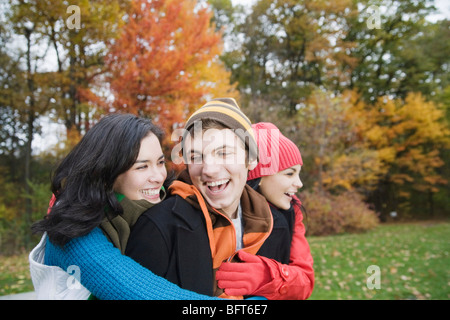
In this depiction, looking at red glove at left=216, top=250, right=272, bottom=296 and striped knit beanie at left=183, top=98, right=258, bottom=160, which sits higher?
striped knit beanie at left=183, top=98, right=258, bottom=160

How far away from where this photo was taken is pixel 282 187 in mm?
2057

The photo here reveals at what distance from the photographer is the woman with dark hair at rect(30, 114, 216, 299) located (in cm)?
133

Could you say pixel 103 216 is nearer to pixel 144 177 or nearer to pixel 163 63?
pixel 144 177

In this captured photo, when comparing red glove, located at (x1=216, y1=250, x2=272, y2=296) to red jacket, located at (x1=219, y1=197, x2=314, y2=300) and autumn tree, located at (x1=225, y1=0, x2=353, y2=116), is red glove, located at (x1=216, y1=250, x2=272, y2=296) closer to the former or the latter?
red jacket, located at (x1=219, y1=197, x2=314, y2=300)

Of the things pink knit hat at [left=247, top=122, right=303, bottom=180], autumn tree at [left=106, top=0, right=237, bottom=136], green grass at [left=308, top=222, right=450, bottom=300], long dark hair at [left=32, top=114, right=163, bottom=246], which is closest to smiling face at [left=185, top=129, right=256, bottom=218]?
long dark hair at [left=32, top=114, right=163, bottom=246]

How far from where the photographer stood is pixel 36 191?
9.92 metres

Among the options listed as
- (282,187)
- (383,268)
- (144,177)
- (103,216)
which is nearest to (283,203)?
(282,187)

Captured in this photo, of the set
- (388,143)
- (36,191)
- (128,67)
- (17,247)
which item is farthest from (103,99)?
(388,143)

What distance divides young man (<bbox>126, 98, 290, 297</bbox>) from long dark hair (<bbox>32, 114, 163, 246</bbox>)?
0.21 metres

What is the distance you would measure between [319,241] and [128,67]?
757 centimetres

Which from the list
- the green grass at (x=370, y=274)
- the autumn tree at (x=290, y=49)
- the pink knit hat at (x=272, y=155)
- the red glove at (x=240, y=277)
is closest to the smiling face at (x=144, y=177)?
the red glove at (x=240, y=277)

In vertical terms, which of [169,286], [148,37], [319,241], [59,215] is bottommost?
[319,241]

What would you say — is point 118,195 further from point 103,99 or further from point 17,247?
point 17,247

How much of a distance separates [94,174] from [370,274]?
14.2 ft
